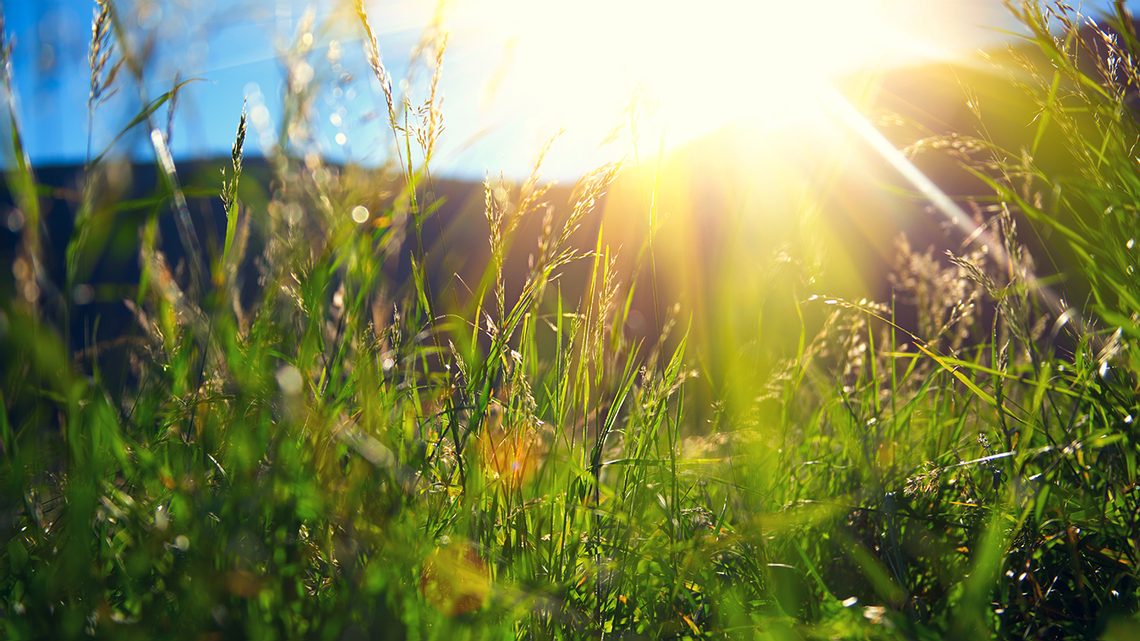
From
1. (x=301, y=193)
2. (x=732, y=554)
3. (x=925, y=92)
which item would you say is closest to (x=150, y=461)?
(x=301, y=193)

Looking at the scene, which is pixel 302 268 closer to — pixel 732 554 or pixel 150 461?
pixel 150 461

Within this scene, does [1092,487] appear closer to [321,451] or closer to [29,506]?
[321,451]

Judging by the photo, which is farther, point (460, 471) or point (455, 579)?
point (460, 471)

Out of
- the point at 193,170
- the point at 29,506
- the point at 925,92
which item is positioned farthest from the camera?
the point at 925,92

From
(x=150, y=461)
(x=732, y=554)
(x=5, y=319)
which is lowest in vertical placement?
(x=732, y=554)

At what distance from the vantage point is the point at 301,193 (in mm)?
1049

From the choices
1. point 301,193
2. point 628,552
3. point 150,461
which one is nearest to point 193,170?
point 301,193

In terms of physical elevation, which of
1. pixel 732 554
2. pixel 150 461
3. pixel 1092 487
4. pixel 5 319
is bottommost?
pixel 732 554

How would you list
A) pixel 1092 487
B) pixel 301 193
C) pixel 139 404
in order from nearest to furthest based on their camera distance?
pixel 301 193 → pixel 1092 487 → pixel 139 404

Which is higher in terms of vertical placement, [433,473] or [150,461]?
[150,461]

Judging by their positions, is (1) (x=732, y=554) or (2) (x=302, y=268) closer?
(2) (x=302, y=268)

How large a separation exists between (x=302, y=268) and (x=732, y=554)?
2.63 ft

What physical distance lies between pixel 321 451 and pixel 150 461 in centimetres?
32

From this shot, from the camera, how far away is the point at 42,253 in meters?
0.87
